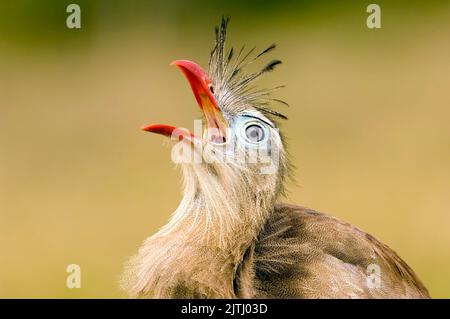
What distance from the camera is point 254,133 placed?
8.15 ft

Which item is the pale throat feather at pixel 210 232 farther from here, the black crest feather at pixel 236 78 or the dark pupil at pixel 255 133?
the black crest feather at pixel 236 78

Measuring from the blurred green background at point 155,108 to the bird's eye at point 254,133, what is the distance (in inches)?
68.8

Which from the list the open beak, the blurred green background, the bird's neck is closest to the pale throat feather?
the bird's neck

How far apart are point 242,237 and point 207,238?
99 millimetres

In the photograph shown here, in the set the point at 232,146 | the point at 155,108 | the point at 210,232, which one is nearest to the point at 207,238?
the point at 210,232

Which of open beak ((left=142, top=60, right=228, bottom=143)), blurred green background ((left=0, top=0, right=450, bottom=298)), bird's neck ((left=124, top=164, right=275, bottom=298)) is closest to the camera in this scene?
bird's neck ((left=124, top=164, right=275, bottom=298))

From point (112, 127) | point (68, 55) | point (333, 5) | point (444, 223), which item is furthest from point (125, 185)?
point (333, 5)

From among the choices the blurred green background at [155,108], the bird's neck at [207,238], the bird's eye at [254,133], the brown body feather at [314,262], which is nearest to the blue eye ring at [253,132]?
the bird's eye at [254,133]

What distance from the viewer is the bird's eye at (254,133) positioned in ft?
8.11

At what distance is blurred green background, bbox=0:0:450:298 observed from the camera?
4539 millimetres

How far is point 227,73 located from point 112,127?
2927 millimetres

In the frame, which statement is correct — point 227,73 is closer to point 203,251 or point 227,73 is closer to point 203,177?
point 203,177

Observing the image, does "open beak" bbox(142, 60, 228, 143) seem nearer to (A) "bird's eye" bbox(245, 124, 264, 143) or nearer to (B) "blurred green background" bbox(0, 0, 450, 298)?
(A) "bird's eye" bbox(245, 124, 264, 143)

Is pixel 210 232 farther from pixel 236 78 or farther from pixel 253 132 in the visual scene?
pixel 236 78
